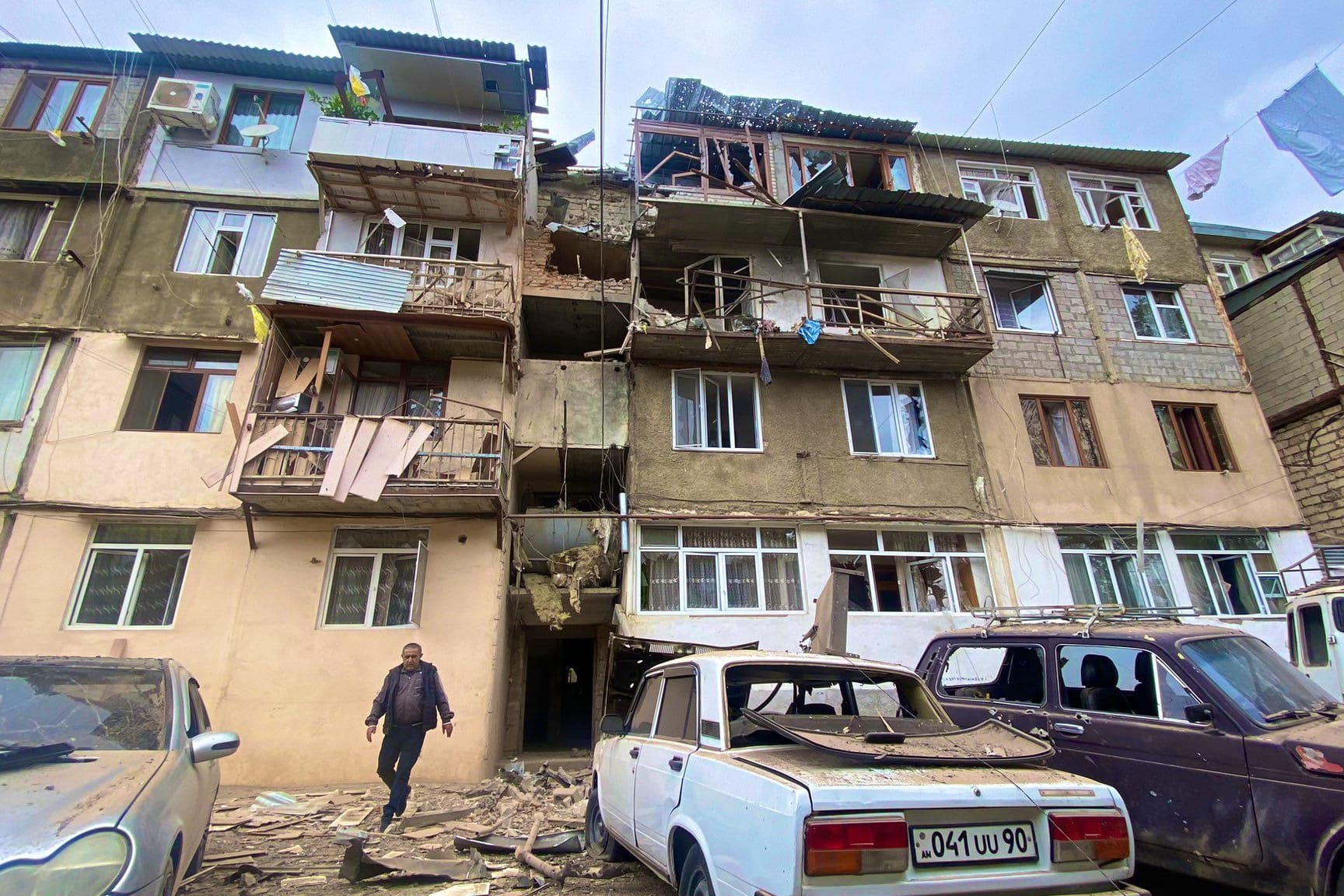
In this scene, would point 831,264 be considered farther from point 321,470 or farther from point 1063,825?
point 1063,825

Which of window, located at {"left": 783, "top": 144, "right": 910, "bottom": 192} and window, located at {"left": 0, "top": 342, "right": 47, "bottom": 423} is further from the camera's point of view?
window, located at {"left": 783, "top": 144, "right": 910, "bottom": 192}

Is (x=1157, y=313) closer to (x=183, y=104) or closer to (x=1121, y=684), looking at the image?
(x=1121, y=684)

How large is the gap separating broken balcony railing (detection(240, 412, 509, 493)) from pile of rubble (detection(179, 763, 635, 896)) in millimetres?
4494

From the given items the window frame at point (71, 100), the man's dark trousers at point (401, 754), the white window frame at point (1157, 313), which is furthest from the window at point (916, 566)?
the window frame at point (71, 100)

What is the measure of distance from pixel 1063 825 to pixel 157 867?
13.7 feet

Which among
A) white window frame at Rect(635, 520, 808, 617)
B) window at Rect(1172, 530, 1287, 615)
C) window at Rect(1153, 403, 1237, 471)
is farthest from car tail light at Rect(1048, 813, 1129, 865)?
window at Rect(1153, 403, 1237, 471)

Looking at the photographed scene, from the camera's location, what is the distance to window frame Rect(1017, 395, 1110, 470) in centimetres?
1273

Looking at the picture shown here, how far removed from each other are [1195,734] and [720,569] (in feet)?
24.9

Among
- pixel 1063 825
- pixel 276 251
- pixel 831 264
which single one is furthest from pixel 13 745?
pixel 831 264

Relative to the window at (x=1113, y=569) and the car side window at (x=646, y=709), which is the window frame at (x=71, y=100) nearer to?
the car side window at (x=646, y=709)

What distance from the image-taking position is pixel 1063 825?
2711 mm

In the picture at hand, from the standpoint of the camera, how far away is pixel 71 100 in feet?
43.0

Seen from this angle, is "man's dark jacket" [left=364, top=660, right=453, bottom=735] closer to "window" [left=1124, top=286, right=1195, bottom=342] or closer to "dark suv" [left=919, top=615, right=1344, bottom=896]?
"dark suv" [left=919, top=615, right=1344, bottom=896]

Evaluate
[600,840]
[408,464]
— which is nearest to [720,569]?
[408,464]
